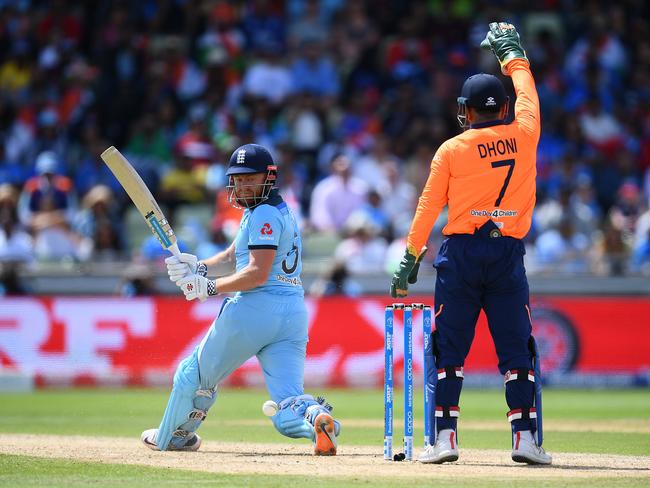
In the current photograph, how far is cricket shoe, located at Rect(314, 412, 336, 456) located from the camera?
27.6ft

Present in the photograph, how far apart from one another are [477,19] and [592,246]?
6.20 metres

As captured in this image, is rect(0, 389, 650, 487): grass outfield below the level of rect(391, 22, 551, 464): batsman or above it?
below

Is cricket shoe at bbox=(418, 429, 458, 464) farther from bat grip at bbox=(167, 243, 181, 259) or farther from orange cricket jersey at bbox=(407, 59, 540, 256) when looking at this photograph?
bat grip at bbox=(167, 243, 181, 259)

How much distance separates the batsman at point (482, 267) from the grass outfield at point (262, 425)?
33.0 inches

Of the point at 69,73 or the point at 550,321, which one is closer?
the point at 550,321

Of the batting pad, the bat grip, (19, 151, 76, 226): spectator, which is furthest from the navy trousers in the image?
(19, 151, 76, 226): spectator

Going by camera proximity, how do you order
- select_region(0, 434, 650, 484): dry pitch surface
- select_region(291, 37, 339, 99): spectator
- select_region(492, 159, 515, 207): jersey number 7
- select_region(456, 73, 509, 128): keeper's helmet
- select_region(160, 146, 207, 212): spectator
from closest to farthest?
select_region(0, 434, 650, 484): dry pitch surface
select_region(492, 159, 515, 207): jersey number 7
select_region(456, 73, 509, 128): keeper's helmet
select_region(160, 146, 207, 212): spectator
select_region(291, 37, 339, 99): spectator

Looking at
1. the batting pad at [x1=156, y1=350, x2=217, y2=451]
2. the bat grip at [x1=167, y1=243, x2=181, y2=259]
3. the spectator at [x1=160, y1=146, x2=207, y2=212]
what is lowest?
→ the batting pad at [x1=156, y1=350, x2=217, y2=451]

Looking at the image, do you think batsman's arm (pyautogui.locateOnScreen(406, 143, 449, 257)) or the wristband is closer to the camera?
batsman's arm (pyautogui.locateOnScreen(406, 143, 449, 257))

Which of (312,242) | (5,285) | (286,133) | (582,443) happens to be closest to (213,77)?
(286,133)

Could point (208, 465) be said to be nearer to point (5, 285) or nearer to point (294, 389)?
point (294, 389)

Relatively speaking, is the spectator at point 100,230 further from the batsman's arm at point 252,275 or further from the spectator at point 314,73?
the batsman's arm at point 252,275

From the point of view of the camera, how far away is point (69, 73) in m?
21.4

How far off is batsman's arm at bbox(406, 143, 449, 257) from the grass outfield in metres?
1.68
